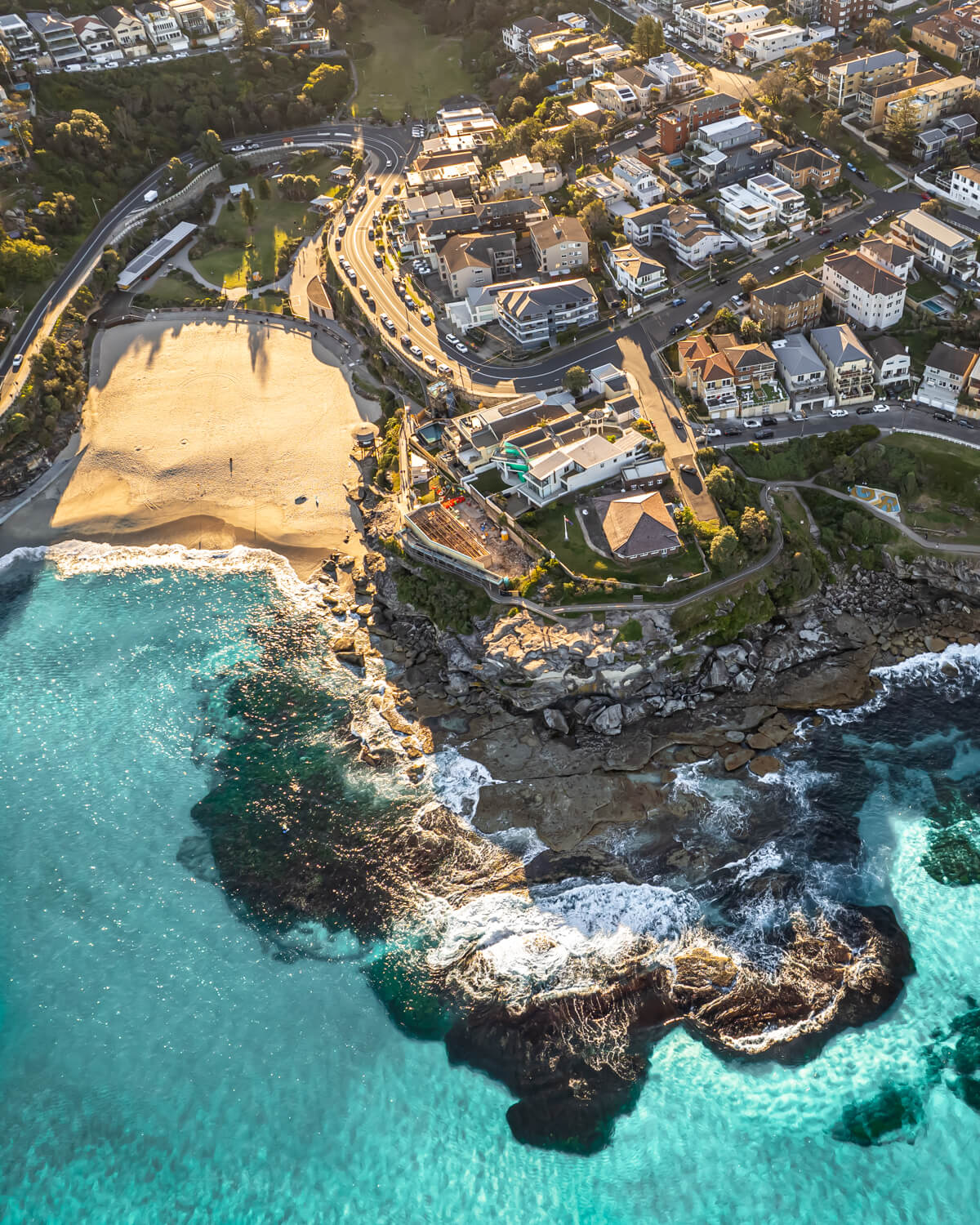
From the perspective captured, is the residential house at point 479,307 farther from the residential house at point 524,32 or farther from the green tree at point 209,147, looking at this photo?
the residential house at point 524,32

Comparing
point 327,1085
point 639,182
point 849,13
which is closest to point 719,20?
point 849,13

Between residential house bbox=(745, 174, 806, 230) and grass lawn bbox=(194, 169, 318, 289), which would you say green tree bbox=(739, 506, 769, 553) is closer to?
residential house bbox=(745, 174, 806, 230)

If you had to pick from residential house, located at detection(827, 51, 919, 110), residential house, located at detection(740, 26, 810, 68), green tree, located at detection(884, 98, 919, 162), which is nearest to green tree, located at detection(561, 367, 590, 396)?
green tree, located at detection(884, 98, 919, 162)


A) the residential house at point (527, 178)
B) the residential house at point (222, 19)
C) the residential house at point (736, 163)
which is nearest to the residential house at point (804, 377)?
the residential house at point (736, 163)

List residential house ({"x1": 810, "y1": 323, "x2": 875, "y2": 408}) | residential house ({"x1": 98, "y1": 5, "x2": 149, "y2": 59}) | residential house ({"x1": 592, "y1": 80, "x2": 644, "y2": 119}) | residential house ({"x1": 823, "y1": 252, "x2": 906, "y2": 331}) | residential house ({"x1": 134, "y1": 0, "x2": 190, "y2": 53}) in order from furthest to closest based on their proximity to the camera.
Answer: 1. residential house ({"x1": 134, "y1": 0, "x2": 190, "y2": 53})
2. residential house ({"x1": 98, "y1": 5, "x2": 149, "y2": 59})
3. residential house ({"x1": 592, "y1": 80, "x2": 644, "y2": 119})
4. residential house ({"x1": 823, "y1": 252, "x2": 906, "y2": 331})
5. residential house ({"x1": 810, "y1": 323, "x2": 875, "y2": 408})

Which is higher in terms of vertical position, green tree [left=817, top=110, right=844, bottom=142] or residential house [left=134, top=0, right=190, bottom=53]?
residential house [left=134, top=0, right=190, bottom=53]

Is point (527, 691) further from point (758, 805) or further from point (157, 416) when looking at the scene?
point (157, 416)

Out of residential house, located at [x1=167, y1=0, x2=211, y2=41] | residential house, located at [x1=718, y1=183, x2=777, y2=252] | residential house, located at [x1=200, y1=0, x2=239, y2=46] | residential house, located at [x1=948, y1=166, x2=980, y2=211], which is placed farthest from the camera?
residential house, located at [x1=200, y1=0, x2=239, y2=46]
